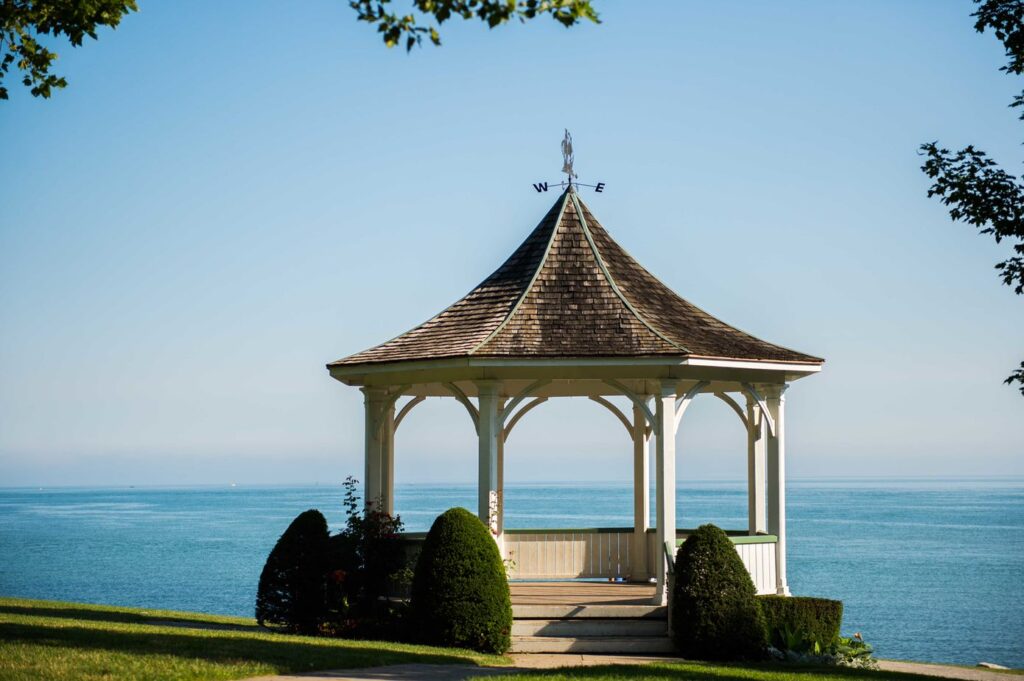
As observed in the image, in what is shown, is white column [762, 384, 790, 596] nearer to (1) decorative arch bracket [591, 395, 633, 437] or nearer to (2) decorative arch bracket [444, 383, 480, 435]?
(1) decorative arch bracket [591, 395, 633, 437]

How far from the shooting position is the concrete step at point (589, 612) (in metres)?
16.6

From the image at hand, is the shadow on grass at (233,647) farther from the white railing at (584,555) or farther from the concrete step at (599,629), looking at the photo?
the white railing at (584,555)

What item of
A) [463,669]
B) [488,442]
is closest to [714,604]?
[463,669]

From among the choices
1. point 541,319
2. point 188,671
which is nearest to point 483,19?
point 188,671

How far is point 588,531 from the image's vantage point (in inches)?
796

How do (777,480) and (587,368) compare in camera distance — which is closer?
(587,368)

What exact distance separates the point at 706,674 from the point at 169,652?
5582 millimetres

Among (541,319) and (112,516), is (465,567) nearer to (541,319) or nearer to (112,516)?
(541,319)

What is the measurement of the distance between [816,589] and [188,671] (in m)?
46.9

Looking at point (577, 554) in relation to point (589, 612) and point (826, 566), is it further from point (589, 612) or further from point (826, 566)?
point (826, 566)

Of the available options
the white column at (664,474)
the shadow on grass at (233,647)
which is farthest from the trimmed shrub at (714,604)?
the shadow on grass at (233,647)

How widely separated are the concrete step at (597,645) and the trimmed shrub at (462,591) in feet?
1.39

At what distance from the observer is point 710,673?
13602 mm

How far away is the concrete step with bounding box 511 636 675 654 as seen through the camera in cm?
1612
